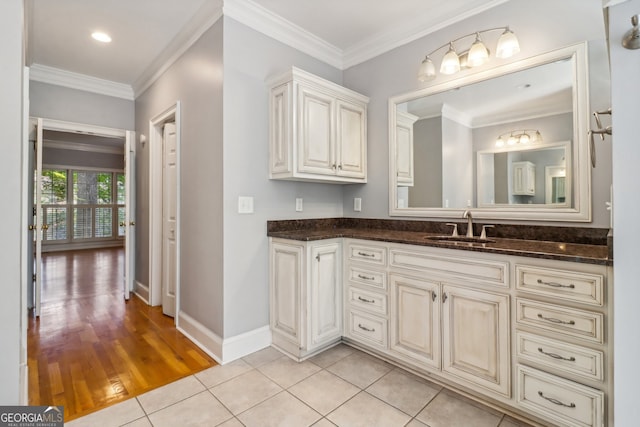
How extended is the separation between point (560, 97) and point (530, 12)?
62 centimetres

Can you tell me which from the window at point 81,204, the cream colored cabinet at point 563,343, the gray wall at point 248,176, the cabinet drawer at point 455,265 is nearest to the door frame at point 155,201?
the gray wall at point 248,176

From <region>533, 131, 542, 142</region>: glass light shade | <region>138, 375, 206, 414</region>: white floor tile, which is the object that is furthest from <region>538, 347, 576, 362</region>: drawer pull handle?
<region>138, 375, 206, 414</region>: white floor tile

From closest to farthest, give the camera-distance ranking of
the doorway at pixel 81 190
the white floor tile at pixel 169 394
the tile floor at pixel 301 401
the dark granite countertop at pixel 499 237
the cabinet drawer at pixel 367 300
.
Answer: the dark granite countertop at pixel 499 237 → the tile floor at pixel 301 401 → the white floor tile at pixel 169 394 → the cabinet drawer at pixel 367 300 → the doorway at pixel 81 190

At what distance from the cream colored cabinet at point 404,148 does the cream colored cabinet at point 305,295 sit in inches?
34.7

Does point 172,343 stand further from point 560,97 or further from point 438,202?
point 560,97

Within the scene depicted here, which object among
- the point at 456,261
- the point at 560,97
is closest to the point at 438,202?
the point at 456,261

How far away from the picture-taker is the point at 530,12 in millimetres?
2004

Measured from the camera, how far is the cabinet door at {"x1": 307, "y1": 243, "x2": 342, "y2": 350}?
2.24m

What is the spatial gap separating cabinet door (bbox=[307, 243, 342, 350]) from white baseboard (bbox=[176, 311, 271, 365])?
0.46 m

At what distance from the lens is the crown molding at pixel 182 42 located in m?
2.33

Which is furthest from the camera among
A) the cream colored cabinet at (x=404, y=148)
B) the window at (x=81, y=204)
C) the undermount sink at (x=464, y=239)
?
the window at (x=81, y=204)

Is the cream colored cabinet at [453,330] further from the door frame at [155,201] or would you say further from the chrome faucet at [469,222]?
the door frame at [155,201]

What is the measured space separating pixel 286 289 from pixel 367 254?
0.70m

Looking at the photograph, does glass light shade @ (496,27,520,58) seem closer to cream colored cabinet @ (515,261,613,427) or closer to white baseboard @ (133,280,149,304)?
cream colored cabinet @ (515,261,613,427)
